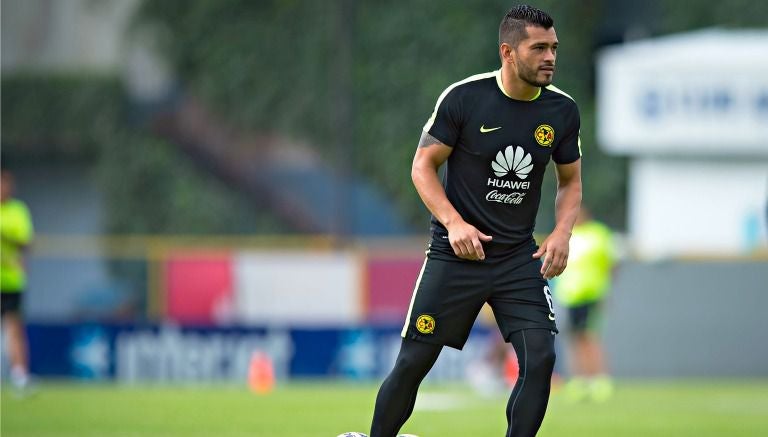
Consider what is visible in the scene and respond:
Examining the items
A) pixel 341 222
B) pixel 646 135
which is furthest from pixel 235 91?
pixel 646 135

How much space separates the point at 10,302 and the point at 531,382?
35.2 feet

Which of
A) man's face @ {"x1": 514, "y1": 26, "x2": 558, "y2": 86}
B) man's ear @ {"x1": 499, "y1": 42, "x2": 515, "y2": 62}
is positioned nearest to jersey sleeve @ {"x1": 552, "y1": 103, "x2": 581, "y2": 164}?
man's face @ {"x1": 514, "y1": 26, "x2": 558, "y2": 86}

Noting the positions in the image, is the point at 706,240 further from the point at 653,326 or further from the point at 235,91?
the point at 235,91

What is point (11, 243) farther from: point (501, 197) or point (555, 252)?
point (555, 252)

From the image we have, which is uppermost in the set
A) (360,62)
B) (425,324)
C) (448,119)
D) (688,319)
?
(360,62)

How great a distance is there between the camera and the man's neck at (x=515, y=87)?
26.4 feet

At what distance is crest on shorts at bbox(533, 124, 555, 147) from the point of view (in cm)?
808

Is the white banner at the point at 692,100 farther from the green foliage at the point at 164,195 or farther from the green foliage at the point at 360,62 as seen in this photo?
the green foliage at the point at 164,195

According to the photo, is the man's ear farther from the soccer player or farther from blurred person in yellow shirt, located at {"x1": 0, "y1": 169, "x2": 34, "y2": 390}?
blurred person in yellow shirt, located at {"x1": 0, "y1": 169, "x2": 34, "y2": 390}

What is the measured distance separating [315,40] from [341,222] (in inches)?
365

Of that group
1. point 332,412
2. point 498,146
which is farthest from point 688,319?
point 498,146

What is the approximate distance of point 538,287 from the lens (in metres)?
8.21

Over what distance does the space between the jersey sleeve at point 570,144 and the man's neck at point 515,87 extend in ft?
0.78

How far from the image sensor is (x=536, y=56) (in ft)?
25.9
